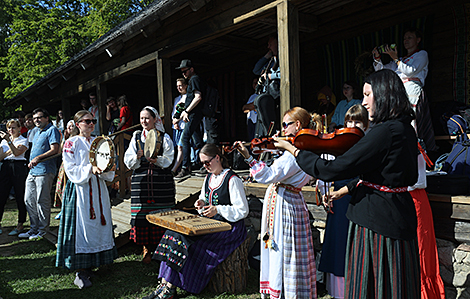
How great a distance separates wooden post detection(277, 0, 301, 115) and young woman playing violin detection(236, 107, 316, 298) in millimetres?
1389

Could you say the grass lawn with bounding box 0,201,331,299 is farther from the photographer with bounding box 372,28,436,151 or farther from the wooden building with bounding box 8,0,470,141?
the wooden building with bounding box 8,0,470,141

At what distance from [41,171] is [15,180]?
989 mm

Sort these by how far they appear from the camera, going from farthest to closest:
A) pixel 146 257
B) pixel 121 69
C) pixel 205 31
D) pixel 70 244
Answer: pixel 121 69, pixel 205 31, pixel 146 257, pixel 70 244

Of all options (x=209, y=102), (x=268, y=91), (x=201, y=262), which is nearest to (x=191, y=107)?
(x=209, y=102)

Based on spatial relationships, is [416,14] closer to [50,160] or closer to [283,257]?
[283,257]

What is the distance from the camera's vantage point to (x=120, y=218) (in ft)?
17.1

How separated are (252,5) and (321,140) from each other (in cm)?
333

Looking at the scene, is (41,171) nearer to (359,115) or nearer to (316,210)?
(316,210)

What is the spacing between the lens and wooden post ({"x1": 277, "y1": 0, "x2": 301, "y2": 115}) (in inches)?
163

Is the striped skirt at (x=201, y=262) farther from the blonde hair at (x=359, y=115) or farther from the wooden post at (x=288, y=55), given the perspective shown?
the wooden post at (x=288, y=55)

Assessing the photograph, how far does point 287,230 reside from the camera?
2.78 m

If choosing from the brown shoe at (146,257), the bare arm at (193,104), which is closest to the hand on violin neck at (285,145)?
the brown shoe at (146,257)

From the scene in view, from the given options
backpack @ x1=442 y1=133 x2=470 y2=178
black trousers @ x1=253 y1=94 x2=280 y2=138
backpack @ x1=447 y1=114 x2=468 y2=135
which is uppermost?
black trousers @ x1=253 y1=94 x2=280 y2=138

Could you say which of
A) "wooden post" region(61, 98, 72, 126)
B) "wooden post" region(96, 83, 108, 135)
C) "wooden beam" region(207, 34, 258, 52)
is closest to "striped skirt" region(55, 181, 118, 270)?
"wooden beam" region(207, 34, 258, 52)
